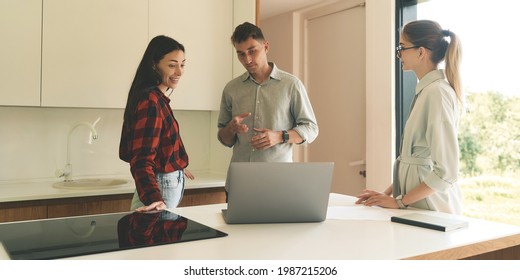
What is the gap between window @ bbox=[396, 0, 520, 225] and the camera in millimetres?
2773

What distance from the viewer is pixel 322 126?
13.2 feet

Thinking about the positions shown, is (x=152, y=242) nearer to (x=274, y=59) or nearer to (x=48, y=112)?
(x=48, y=112)

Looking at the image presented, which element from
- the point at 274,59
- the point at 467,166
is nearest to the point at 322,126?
the point at 274,59

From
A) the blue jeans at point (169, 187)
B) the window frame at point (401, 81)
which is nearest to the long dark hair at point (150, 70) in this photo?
the blue jeans at point (169, 187)

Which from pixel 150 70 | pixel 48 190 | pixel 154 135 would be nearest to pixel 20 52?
pixel 48 190

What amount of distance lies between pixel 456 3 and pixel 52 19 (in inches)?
98.1

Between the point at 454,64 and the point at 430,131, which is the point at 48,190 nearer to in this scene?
the point at 430,131

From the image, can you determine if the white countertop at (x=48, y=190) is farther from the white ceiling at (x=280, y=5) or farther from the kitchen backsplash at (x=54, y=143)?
the white ceiling at (x=280, y=5)

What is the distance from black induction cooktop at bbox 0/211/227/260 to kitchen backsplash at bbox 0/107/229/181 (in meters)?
1.74

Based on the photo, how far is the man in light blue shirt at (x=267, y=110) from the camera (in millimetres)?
2527

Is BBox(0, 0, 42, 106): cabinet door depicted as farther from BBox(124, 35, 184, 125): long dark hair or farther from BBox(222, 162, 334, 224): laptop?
BBox(222, 162, 334, 224): laptop

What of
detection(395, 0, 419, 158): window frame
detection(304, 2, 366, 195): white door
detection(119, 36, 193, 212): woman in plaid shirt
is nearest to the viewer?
detection(119, 36, 193, 212): woman in plaid shirt

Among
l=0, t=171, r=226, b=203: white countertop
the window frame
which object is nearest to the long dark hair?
l=0, t=171, r=226, b=203: white countertop

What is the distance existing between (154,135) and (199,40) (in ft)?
5.44
